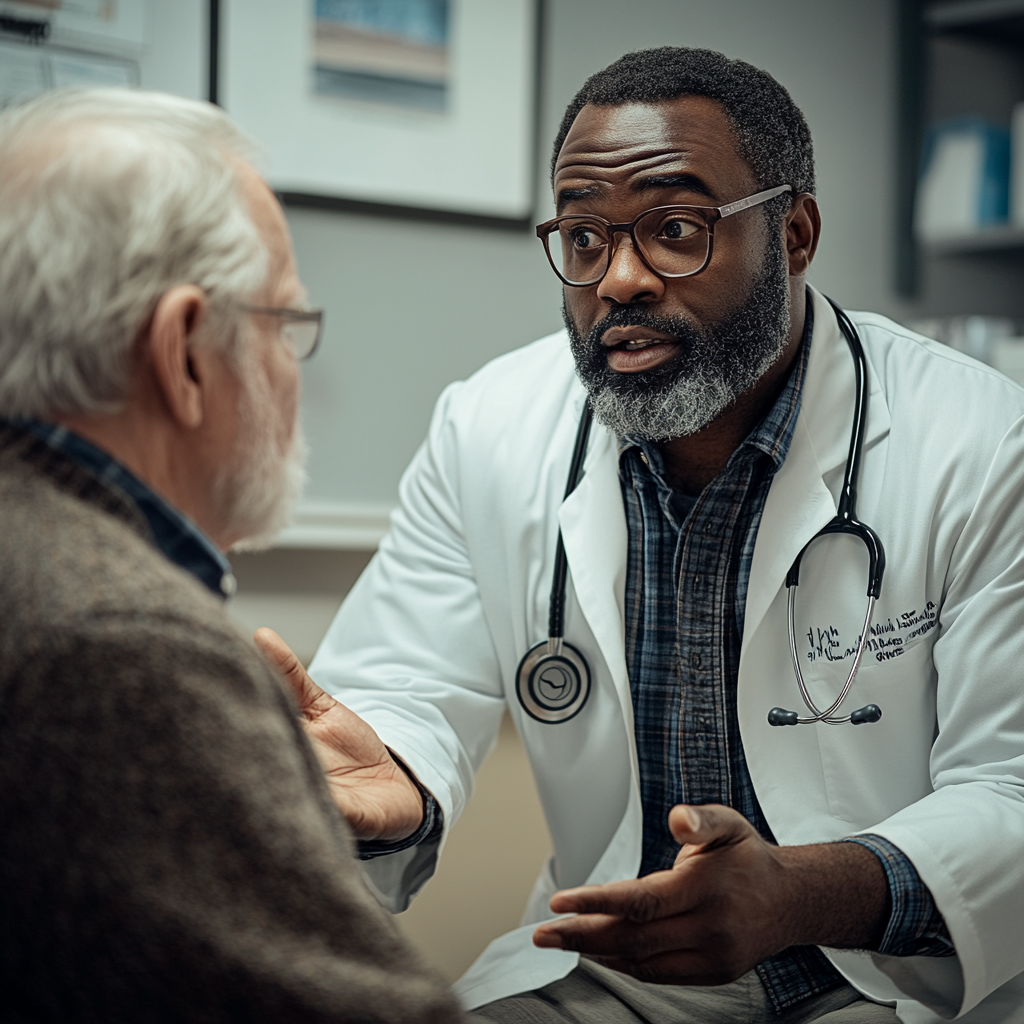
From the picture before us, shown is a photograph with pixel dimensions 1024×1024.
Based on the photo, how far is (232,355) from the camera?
0.76 meters

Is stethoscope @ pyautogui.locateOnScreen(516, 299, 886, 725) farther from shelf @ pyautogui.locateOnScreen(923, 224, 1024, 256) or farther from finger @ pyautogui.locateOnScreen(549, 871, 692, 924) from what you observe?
shelf @ pyautogui.locateOnScreen(923, 224, 1024, 256)

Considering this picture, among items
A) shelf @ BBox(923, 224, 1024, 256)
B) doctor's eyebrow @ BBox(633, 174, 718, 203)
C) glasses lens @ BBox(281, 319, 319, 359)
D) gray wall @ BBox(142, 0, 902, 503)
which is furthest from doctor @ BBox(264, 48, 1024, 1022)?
shelf @ BBox(923, 224, 1024, 256)

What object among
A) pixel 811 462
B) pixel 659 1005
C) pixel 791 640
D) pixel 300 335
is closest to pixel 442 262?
pixel 811 462

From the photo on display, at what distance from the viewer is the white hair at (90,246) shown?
0.68 meters

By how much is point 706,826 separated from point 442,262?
130cm

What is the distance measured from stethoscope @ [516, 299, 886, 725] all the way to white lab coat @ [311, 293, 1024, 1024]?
15 mm

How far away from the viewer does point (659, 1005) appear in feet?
3.84

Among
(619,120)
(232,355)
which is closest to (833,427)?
(619,120)

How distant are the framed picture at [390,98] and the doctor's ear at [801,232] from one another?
0.71 meters

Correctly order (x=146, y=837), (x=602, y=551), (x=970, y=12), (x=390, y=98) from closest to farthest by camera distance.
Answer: (x=146, y=837)
(x=602, y=551)
(x=390, y=98)
(x=970, y=12)

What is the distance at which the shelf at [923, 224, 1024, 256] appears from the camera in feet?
7.53

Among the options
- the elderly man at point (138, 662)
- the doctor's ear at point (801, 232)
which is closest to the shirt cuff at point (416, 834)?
the elderly man at point (138, 662)

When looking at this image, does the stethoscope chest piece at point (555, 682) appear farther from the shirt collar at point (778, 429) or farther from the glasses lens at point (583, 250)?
the glasses lens at point (583, 250)

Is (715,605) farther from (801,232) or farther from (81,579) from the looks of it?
(81,579)
